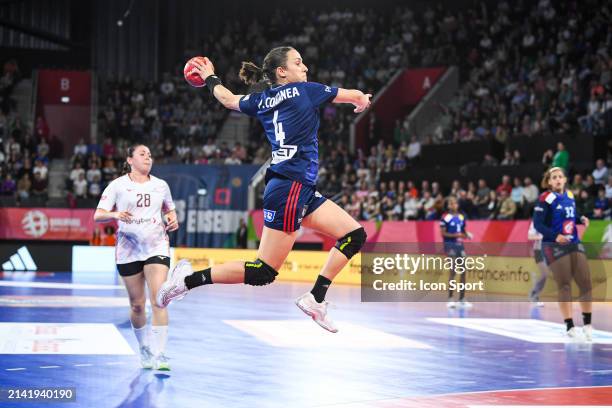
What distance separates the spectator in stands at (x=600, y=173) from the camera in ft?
74.7

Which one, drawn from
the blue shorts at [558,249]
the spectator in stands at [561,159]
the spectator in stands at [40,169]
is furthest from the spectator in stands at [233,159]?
the blue shorts at [558,249]

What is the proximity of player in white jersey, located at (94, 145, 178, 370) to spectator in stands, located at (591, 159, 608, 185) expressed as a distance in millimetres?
15398

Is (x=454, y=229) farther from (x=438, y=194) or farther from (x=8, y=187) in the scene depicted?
(x=8, y=187)

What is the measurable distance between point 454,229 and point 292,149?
41.4ft

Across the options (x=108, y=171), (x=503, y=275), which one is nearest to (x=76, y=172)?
(x=108, y=171)

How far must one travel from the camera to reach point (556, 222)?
1285 cm

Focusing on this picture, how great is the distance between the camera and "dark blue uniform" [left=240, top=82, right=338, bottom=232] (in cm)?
739

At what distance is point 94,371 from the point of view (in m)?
9.09

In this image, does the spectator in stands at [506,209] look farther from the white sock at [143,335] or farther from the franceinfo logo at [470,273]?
the white sock at [143,335]

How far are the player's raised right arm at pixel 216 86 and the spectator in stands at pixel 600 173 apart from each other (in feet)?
54.8

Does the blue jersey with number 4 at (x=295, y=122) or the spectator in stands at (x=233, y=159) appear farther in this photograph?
the spectator in stands at (x=233, y=159)

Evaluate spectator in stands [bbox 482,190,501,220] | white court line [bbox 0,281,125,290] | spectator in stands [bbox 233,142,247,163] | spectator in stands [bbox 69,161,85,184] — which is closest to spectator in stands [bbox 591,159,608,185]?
spectator in stands [bbox 482,190,501,220]

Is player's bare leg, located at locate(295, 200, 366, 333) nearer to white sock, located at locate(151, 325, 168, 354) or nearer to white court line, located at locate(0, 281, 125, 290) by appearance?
white sock, located at locate(151, 325, 168, 354)

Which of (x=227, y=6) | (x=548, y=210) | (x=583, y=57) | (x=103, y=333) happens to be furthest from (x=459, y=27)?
(x=103, y=333)
